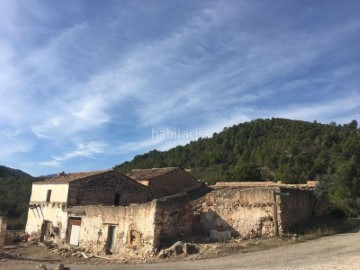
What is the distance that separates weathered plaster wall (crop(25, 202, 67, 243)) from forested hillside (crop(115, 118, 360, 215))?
17605 millimetres

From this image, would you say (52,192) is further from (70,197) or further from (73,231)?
(73,231)

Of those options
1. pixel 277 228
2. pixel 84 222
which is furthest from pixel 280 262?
pixel 84 222

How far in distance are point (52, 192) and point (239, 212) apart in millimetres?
16917

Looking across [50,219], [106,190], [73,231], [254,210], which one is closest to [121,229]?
[73,231]

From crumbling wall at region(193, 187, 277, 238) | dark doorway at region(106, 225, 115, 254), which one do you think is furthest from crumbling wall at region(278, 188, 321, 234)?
dark doorway at region(106, 225, 115, 254)

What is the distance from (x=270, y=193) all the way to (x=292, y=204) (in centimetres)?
148

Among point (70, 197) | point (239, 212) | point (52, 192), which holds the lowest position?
point (239, 212)

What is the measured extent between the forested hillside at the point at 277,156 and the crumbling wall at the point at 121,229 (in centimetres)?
1167

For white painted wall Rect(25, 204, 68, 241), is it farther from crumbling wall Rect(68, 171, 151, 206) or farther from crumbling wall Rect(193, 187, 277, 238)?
crumbling wall Rect(193, 187, 277, 238)

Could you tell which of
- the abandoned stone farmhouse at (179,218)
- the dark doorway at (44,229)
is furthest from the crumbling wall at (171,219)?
the dark doorway at (44,229)

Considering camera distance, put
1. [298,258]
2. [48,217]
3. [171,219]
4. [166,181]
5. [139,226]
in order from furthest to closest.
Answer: [166,181]
[48,217]
[139,226]
[171,219]
[298,258]

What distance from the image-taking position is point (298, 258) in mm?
12750

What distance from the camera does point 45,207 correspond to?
2856 centimetres

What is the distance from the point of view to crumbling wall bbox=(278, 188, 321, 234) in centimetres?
1669
